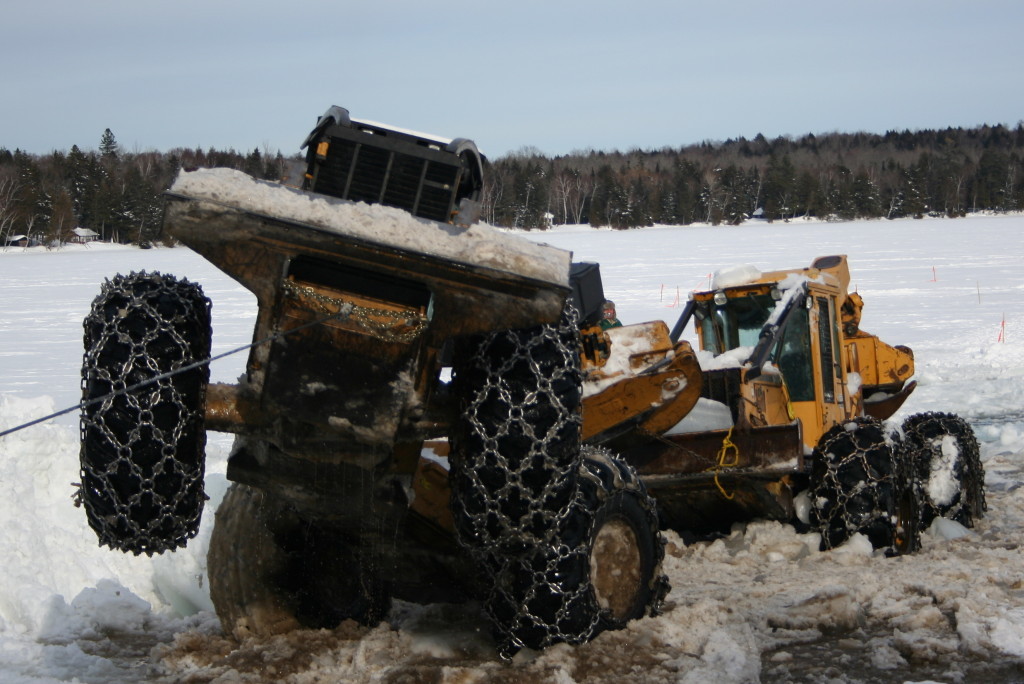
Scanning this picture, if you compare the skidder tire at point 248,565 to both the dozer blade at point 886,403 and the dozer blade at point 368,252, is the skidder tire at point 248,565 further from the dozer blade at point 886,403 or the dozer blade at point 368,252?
the dozer blade at point 886,403

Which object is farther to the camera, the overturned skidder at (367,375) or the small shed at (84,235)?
the small shed at (84,235)

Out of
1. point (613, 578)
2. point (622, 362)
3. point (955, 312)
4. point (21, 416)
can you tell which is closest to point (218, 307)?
point (955, 312)

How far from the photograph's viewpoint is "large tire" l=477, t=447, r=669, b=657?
190 inches

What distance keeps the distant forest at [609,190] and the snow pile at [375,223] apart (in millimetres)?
69810

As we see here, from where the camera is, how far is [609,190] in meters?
110

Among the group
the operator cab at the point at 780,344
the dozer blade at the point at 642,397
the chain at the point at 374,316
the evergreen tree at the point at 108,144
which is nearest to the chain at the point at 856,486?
the operator cab at the point at 780,344

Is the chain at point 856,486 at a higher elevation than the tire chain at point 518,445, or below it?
below

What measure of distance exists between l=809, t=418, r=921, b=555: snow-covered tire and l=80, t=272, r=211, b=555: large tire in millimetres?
4497

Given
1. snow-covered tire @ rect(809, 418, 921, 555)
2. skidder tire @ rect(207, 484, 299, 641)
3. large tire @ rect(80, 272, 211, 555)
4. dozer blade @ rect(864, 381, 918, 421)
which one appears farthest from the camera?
dozer blade @ rect(864, 381, 918, 421)

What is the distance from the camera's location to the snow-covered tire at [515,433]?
14.7 ft

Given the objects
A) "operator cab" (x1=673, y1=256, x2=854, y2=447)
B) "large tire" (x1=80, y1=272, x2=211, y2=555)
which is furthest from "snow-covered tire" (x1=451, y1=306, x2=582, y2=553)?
"operator cab" (x1=673, y1=256, x2=854, y2=447)

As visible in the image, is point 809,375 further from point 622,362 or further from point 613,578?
point 613,578

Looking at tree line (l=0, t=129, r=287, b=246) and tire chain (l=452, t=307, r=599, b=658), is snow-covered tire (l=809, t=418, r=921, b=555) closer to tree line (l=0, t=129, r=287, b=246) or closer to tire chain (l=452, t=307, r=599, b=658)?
tire chain (l=452, t=307, r=599, b=658)

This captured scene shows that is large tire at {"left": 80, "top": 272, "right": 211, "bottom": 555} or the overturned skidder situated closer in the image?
the overturned skidder
